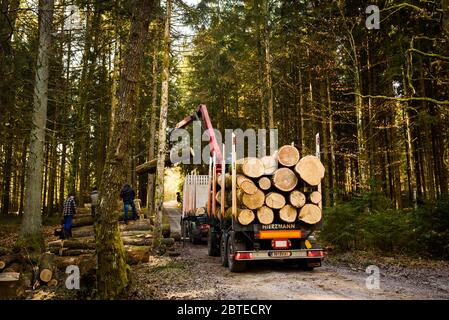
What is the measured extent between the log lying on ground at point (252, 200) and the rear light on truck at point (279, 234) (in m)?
0.63

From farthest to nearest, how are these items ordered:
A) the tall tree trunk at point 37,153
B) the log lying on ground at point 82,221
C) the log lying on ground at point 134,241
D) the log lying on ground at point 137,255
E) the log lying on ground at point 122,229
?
the log lying on ground at point 82,221, the log lying on ground at point 122,229, the log lying on ground at point 134,241, the tall tree trunk at point 37,153, the log lying on ground at point 137,255

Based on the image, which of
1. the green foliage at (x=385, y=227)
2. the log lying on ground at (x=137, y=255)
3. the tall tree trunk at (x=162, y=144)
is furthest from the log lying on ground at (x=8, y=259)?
the green foliage at (x=385, y=227)

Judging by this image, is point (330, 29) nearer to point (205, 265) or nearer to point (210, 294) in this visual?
point (205, 265)

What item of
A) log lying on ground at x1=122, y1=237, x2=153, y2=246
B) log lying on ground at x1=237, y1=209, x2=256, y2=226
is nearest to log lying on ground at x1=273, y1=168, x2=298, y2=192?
log lying on ground at x1=237, y1=209, x2=256, y2=226

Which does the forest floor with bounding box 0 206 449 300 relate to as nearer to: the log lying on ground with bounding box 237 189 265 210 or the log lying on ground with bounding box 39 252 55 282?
the log lying on ground with bounding box 39 252 55 282

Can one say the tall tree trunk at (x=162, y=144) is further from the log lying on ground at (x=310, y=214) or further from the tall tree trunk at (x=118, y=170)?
the tall tree trunk at (x=118, y=170)

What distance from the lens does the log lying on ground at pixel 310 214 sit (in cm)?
845

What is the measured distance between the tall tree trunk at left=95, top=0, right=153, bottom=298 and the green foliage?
7.25 metres

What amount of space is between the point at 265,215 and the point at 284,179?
0.96m

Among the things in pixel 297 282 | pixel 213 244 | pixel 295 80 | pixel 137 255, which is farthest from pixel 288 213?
pixel 295 80

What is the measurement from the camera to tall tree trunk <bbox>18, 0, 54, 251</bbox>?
11.6m

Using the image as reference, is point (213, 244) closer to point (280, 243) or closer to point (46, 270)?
point (280, 243)

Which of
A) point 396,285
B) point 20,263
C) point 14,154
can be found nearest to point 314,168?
point 396,285

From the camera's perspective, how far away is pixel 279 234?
8359mm
